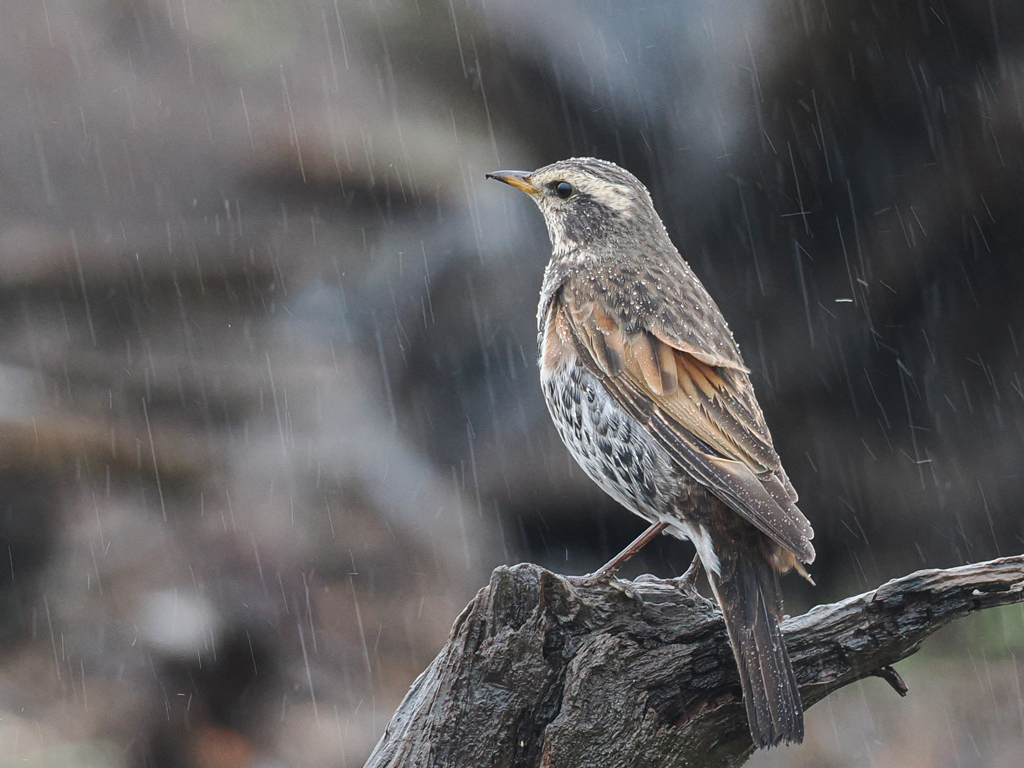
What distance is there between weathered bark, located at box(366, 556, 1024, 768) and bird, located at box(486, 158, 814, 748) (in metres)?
0.20

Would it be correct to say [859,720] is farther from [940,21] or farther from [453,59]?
[453,59]

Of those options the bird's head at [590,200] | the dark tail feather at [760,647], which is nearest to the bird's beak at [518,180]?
the bird's head at [590,200]

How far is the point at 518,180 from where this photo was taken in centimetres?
374

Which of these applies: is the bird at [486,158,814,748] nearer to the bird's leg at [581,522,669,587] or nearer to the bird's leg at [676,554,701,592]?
the bird's leg at [581,522,669,587]

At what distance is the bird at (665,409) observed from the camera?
2.72m

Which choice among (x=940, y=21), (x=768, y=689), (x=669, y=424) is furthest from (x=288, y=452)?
(x=940, y=21)

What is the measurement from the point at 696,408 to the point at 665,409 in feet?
0.33

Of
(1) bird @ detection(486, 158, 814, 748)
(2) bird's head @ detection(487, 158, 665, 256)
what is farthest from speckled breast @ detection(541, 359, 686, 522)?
(2) bird's head @ detection(487, 158, 665, 256)

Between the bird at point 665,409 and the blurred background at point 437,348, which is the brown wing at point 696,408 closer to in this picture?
the bird at point 665,409

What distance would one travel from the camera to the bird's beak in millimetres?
3711

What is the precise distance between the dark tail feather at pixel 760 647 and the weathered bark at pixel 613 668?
0.85ft

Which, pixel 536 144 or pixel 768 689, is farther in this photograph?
pixel 536 144

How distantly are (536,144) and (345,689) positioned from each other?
148 inches

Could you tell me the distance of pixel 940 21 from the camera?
6.10m
